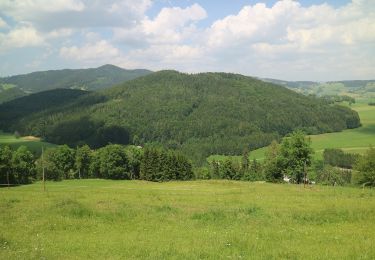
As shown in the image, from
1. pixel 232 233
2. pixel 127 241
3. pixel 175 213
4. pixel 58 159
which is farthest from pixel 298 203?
pixel 58 159

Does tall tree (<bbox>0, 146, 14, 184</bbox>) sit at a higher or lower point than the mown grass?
lower

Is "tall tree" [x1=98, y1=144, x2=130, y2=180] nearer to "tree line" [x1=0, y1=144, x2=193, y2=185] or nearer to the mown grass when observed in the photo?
"tree line" [x1=0, y1=144, x2=193, y2=185]

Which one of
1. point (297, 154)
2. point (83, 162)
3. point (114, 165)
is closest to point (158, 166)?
point (114, 165)

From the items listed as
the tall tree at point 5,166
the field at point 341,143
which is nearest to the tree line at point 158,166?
the tall tree at point 5,166

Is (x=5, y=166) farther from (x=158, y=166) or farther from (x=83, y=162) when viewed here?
(x=158, y=166)

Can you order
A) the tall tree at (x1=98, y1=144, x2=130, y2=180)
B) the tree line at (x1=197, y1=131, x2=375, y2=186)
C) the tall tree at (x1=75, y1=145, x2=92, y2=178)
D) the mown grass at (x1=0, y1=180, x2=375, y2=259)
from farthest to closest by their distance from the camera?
the tall tree at (x1=75, y1=145, x2=92, y2=178) < the tall tree at (x1=98, y1=144, x2=130, y2=180) < the tree line at (x1=197, y1=131, x2=375, y2=186) < the mown grass at (x1=0, y1=180, x2=375, y2=259)

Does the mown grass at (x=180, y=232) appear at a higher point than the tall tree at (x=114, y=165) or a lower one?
higher

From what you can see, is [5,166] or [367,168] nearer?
[367,168]

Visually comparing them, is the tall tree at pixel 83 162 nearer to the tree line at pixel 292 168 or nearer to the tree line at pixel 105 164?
the tree line at pixel 105 164

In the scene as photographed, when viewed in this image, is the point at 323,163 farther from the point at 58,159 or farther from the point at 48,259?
the point at 48,259

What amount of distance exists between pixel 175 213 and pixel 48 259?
458 inches

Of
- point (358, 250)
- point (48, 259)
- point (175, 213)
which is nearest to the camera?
point (48, 259)

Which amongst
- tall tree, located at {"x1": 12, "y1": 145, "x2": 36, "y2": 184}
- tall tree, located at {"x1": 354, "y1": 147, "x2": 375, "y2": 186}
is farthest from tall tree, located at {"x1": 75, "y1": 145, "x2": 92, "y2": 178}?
tall tree, located at {"x1": 354, "y1": 147, "x2": 375, "y2": 186}

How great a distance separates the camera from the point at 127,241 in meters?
16.6
